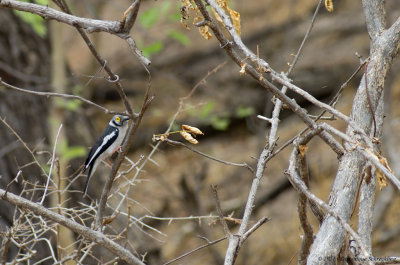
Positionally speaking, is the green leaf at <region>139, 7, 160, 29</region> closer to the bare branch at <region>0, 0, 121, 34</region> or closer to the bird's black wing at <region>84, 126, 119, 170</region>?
the bird's black wing at <region>84, 126, 119, 170</region>

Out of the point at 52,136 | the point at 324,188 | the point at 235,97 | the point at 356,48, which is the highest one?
the point at 356,48

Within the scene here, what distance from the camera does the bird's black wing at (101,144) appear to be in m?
5.27

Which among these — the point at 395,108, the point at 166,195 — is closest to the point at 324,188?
the point at 395,108

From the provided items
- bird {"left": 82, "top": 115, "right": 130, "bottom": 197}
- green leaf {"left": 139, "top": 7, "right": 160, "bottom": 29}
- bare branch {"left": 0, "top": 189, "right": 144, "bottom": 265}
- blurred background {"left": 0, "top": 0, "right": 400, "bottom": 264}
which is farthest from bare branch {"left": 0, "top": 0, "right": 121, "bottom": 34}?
green leaf {"left": 139, "top": 7, "right": 160, "bottom": 29}

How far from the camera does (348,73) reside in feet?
33.6

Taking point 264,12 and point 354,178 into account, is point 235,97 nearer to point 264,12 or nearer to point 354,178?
point 264,12

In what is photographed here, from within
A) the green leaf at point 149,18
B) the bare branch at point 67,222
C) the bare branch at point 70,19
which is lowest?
the bare branch at point 67,222

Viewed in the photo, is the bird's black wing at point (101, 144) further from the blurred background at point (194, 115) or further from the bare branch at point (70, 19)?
the bare branch at point (70, 19)

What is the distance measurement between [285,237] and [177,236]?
1756 millimetres

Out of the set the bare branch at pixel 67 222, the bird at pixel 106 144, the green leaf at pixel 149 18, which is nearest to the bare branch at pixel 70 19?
the bare branch at pixel 67 222

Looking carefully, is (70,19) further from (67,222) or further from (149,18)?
(149,18)

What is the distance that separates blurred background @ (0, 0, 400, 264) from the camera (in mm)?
7031

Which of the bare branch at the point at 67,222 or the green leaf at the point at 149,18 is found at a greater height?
the green leaf at the point at 149,18

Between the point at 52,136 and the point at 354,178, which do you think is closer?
the point at 354,178
